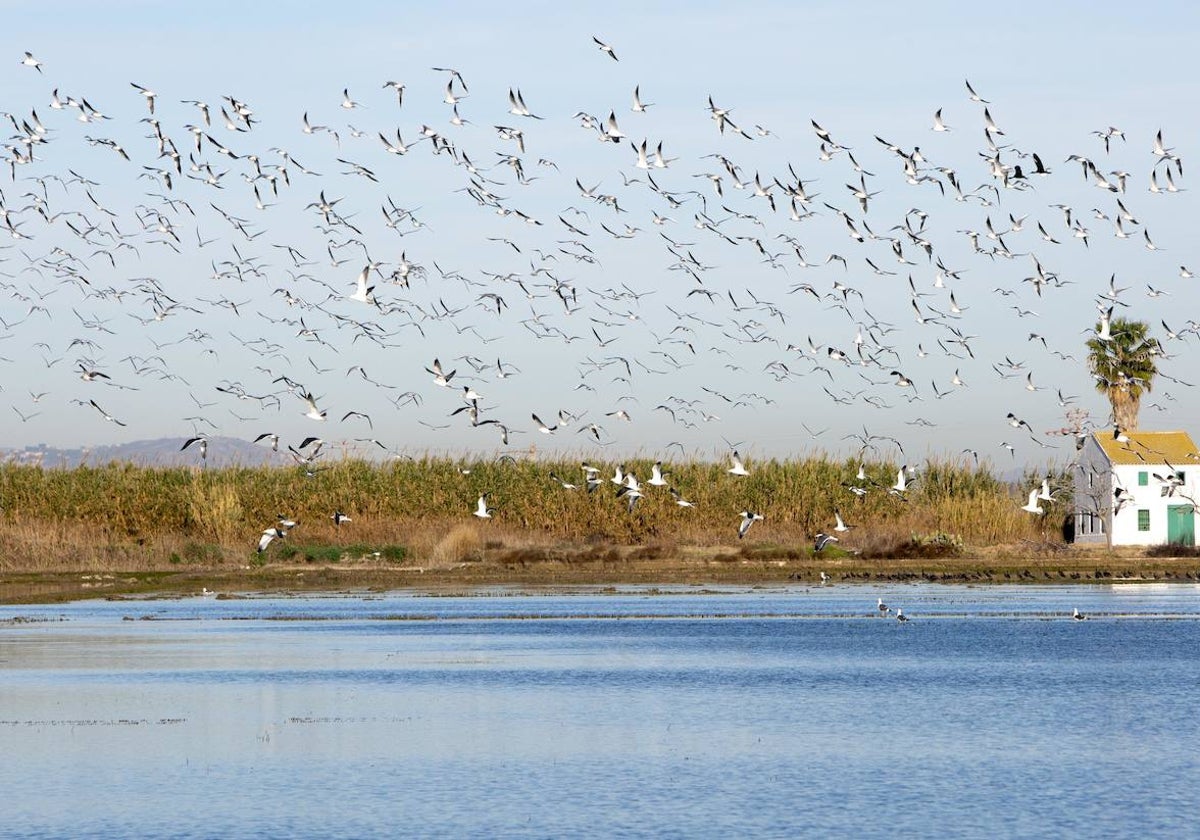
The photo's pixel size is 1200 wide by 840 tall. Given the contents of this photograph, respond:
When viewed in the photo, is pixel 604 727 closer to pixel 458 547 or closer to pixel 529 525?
pixel 458 547

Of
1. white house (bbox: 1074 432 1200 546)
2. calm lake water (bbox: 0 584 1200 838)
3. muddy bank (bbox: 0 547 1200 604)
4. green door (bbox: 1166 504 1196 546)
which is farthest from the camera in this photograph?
green door (bbox: 1166 504 1196 546)

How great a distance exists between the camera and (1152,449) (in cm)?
7562

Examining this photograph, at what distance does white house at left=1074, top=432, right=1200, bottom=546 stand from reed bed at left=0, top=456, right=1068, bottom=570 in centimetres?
220

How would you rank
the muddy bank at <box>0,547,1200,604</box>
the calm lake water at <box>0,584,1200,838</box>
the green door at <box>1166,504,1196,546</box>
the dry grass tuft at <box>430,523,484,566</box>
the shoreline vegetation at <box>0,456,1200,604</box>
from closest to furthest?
the calm lake water at <box>0,584,1200,838</box> < the muddy bank at <box>0,547,1200,604</box> < the shoreline vegetation at <box>0,456,1200,604</box> < the dry grass tuft at <box>430,523,484,566</box> < the green door at <box>1166,504,1196,546</box>

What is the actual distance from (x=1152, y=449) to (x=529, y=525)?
26785 millimetres

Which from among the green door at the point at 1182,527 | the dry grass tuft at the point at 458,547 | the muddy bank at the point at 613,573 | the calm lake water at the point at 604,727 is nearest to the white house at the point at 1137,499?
the green door at the point at 1182,527

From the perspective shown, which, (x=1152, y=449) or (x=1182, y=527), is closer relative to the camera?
(x=1182, y=527)

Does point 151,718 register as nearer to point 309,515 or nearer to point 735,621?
point 735,621

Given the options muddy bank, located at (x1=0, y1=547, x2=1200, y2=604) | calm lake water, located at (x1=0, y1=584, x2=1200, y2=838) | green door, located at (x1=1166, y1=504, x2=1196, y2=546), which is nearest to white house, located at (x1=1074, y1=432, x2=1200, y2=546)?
green door, located at (x1=1166, y1=504, x2=1196, y2=546)

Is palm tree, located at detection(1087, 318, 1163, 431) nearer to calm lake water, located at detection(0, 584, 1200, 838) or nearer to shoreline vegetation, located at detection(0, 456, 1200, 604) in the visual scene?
shoreline vegetation, located at detection(0, 456, 1200, 604)

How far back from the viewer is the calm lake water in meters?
19.0

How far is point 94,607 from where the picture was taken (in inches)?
2002

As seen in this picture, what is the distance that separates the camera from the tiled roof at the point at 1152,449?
73.8m

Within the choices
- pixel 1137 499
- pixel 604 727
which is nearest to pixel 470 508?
pixel 1137 499
